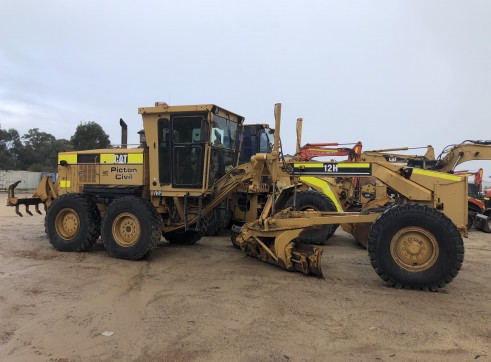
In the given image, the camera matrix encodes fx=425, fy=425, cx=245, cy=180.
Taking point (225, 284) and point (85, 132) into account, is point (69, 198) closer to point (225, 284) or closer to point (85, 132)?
point (225, 284)

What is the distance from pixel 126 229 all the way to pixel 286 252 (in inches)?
126

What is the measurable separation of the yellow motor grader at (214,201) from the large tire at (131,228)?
19 millimetres

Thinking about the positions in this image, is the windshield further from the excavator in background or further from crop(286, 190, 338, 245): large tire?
the excavator in background

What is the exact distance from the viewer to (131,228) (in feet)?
26.5

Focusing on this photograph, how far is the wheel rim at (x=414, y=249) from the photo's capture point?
582 cm

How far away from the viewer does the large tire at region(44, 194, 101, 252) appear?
28.3ft

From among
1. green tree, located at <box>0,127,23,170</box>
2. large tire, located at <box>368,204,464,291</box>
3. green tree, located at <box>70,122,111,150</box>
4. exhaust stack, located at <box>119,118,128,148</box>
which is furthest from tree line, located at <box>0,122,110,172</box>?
large tire, located at <box>368,204,464,291</box>

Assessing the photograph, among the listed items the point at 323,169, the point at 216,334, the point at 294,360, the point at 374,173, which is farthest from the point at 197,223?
the point at 294,360

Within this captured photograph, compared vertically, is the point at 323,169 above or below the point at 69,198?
above

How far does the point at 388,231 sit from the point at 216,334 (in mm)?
2966

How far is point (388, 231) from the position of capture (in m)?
5.95

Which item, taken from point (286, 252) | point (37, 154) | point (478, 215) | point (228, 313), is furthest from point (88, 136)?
point (228, 313)

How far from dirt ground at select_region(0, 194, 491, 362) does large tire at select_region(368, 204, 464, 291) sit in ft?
0.74

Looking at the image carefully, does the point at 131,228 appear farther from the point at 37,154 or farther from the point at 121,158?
the point at 37,154
